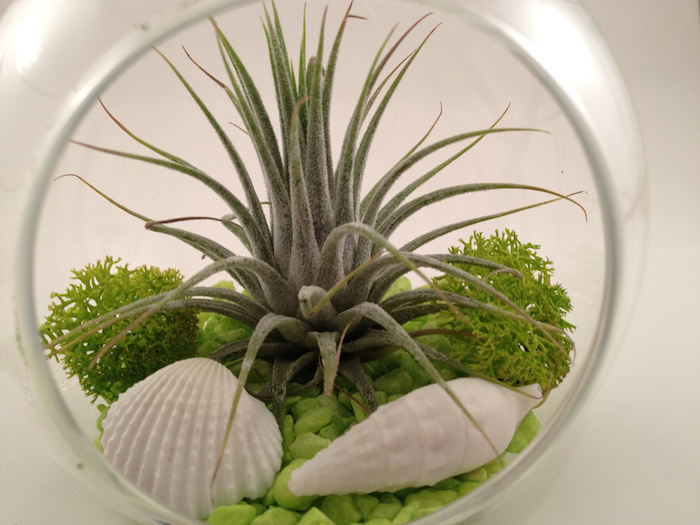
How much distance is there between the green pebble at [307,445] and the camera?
0.62 m

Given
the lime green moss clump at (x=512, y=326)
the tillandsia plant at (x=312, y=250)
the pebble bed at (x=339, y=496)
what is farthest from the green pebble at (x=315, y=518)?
the lime green moss clump at (x=512, y=326)

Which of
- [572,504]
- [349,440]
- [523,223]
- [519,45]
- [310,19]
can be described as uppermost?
[310,19]

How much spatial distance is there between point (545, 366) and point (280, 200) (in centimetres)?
31

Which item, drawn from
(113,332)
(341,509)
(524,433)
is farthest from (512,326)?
(113,332)

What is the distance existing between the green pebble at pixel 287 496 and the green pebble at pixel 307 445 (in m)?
0.02

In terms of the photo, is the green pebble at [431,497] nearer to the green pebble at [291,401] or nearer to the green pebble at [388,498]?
the green pebble at [388,498]

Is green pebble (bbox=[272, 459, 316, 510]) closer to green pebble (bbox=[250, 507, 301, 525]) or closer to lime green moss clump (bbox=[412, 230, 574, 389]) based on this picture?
green pebble (bbox=[250, 507, 301, 525])

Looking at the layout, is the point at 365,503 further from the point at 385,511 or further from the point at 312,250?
the point at 312,250

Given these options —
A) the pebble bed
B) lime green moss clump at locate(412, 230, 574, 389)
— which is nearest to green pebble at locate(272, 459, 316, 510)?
the pebble bed

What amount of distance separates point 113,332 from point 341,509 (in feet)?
0.96

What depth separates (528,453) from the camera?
0.60 metres

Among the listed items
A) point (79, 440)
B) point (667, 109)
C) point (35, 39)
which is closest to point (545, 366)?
point (79, 440)

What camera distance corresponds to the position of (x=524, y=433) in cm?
69

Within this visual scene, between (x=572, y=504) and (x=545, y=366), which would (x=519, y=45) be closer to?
(x=545, y=366)
